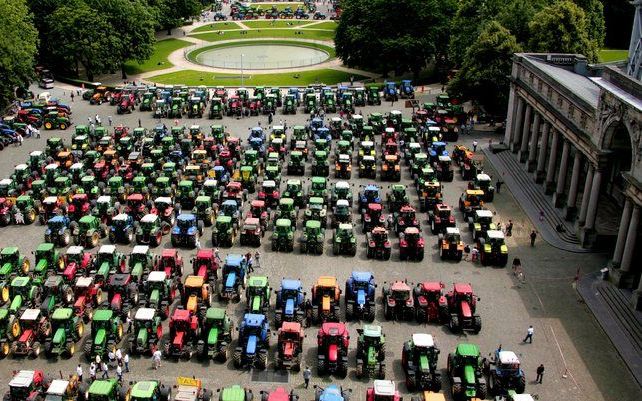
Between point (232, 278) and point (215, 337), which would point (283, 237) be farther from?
point (215, 337)

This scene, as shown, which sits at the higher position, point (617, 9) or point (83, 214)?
point (617, 9)

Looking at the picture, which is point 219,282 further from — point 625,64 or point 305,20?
point 305,20

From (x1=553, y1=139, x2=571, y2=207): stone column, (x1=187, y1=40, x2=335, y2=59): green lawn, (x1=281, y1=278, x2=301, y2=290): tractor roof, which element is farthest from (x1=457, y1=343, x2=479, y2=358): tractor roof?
(x1=187, y1=40, x2=335, y2=59): green lawn

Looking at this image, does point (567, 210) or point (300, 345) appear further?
point (567, 210)

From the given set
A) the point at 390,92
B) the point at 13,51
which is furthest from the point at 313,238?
the point at 13,51

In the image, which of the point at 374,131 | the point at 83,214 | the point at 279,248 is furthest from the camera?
the point at 374,131

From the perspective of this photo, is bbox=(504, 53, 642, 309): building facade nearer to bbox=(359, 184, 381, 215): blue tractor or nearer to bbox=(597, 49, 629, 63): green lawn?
bbox=(359, 184, 381, 215): blue tractor

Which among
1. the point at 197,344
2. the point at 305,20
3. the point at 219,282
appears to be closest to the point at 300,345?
the point at 197,344
